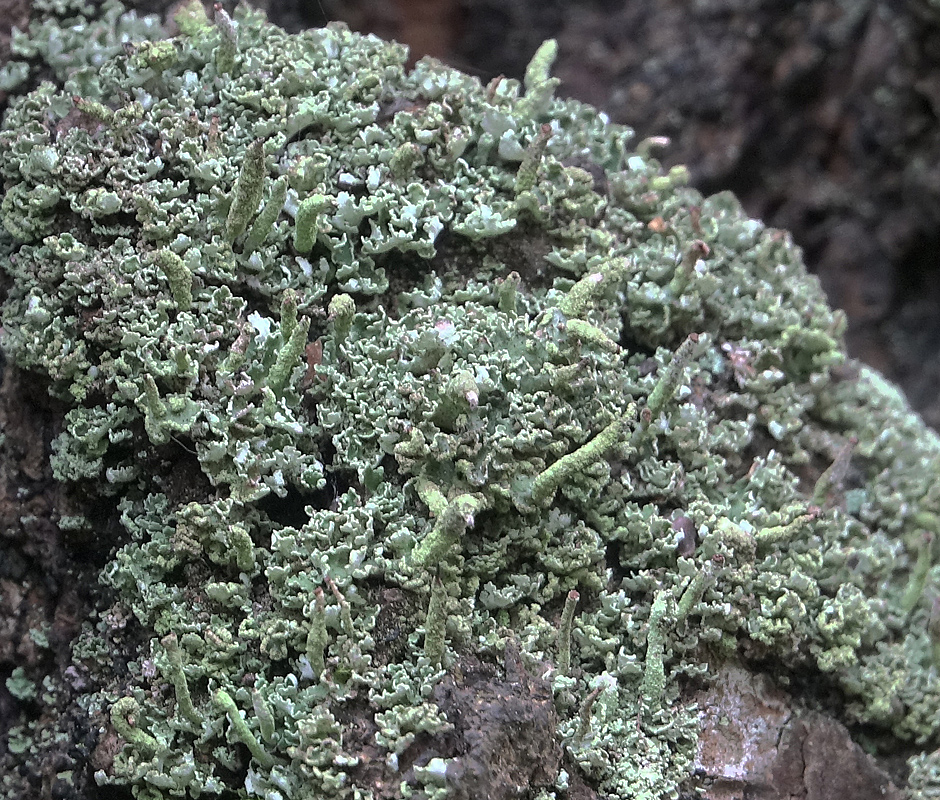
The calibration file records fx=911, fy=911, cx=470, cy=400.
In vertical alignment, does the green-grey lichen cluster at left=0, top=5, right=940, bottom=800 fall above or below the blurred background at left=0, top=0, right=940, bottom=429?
below

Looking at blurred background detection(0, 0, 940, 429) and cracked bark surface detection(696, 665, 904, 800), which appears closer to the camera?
cracked bark surface detection(696, 665, 904, 800)

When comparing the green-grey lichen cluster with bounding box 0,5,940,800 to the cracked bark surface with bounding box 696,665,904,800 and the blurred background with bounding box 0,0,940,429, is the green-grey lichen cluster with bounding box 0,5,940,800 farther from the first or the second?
the blurred background with bounding box 0,0,940,429

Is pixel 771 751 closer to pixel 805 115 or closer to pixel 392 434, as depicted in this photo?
pixel 392 434

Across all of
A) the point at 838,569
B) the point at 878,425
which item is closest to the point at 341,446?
the point at 838,569

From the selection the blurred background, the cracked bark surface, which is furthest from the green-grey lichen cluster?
the blurred background

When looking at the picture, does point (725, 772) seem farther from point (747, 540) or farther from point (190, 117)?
point (190, 117)
